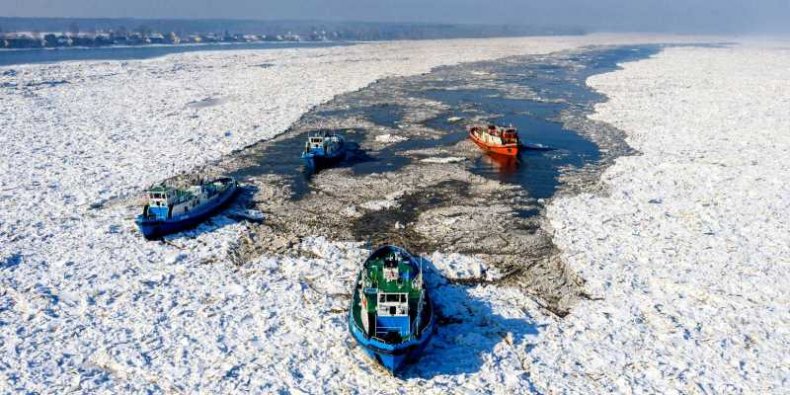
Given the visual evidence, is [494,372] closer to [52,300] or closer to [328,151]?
[52,300]

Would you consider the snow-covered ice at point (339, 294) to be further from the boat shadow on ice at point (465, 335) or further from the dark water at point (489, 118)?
the dark water at point (489, 118)

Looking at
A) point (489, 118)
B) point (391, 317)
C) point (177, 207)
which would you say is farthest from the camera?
point (489, 118)

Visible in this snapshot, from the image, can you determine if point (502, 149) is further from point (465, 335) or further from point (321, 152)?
point (465, 335)

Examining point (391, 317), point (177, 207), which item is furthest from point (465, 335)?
point (177, 207)

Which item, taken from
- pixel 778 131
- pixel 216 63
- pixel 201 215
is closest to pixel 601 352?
pixel 201 215

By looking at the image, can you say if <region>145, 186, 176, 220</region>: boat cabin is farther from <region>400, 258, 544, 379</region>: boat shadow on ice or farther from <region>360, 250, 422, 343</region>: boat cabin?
<region>400, 258, 544, 379</region>: boat shadow on ice

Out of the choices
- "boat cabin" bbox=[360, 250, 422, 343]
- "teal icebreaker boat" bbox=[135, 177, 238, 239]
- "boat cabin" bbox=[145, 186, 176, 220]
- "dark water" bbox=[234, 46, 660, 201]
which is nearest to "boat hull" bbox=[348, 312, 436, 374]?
"boat cabin" bbox=[360, 250, 422, 343]

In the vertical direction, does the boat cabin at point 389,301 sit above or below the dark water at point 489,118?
below

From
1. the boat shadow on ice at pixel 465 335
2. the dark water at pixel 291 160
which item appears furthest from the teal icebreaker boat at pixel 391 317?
Answer: the dark water at pixel 291 160
